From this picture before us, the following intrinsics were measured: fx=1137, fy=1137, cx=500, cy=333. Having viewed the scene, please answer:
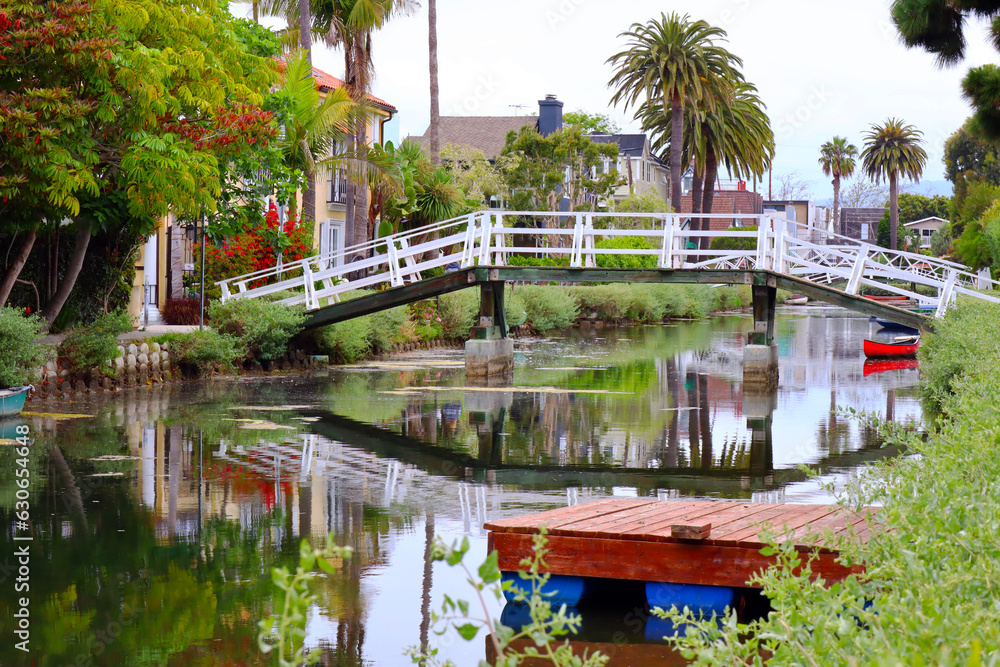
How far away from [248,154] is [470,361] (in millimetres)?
6939

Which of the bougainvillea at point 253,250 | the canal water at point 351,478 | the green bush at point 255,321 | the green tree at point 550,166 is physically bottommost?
the canal water at point 351,478

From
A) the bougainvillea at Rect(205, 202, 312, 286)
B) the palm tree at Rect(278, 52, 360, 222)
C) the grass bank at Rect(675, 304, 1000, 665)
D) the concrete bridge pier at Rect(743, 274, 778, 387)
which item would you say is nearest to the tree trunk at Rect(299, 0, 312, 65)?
the palm tree at Rect(278, 52, 360, 222)

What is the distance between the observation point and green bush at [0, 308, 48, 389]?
16.0 metres

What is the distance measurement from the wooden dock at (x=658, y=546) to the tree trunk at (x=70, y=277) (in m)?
13.5

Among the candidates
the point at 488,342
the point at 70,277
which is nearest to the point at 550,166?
the point at 488,342

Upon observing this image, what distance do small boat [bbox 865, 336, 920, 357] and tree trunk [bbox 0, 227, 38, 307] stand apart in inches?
899

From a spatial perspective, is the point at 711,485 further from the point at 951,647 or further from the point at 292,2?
the point at 292,2

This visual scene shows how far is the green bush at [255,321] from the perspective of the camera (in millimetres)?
23141

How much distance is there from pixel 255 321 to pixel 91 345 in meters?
4.70

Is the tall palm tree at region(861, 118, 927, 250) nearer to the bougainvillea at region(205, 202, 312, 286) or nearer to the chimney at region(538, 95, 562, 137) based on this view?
the chimney at region(538, 95, 562, 137)

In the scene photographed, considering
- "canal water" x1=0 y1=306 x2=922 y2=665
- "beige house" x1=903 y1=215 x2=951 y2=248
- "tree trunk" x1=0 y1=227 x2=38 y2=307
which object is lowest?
"canal water" x1=0 y1=306 x2=922 y2=665

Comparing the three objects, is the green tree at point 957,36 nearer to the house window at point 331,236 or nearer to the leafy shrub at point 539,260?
the house window at point 331,236

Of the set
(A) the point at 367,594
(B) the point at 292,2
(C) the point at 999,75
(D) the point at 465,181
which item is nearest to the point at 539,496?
(A) the point at 367,594

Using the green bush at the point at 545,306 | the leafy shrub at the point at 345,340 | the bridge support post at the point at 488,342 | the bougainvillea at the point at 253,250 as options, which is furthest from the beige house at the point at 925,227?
the bridge support post at the point at 488,342
